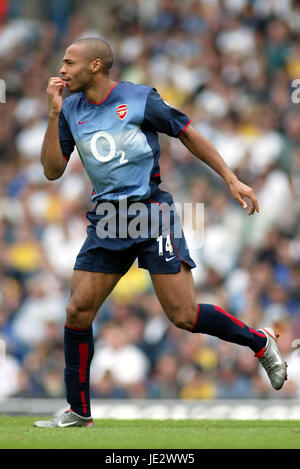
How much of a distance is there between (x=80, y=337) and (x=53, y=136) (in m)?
1.27

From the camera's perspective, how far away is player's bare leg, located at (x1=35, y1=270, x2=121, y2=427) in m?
5.34

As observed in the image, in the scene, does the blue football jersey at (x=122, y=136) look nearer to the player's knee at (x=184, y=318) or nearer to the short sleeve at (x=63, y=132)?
the short sleeve at (x=63, y=132)

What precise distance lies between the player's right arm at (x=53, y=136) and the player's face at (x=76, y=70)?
0.07 metres

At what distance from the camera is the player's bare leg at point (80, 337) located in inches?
210

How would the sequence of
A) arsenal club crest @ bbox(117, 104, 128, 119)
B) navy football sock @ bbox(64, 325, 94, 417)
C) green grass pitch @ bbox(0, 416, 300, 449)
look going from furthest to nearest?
navy football sock @ bbox(64, 325, 94, 417) → arsenal club crest @ bbox(117, 104, 128, 119) → green grass pitch @ bbox(0, 416, 300, 449)

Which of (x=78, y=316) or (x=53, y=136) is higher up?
(x=53, y=136)

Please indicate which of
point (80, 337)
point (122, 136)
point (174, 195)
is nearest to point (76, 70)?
point (122, 136)

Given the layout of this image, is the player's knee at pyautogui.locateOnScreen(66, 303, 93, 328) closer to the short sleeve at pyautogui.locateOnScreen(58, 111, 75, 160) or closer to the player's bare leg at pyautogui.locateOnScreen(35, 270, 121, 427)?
the player's bare leg at pyautogui.locateOnScreen(35, 270, 121, 427)

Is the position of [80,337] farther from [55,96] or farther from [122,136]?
[55,96]

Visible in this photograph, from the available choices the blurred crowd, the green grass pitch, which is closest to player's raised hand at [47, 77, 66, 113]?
the green grass pitch

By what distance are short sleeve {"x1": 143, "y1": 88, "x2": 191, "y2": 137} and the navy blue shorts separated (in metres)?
0.47

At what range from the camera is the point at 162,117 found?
5367 mm
